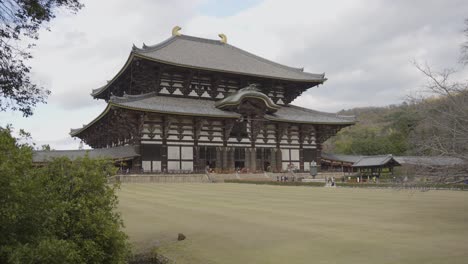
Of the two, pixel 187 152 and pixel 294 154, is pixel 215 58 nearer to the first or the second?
pixel 187 152

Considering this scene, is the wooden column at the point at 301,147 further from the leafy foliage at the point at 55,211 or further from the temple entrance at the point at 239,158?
the leafy foliage at the point at 55,211

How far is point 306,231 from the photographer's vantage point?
399 inches

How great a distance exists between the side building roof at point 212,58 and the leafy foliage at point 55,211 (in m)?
31.5

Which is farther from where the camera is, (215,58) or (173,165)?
(215,58)

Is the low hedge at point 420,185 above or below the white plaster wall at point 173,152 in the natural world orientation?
below

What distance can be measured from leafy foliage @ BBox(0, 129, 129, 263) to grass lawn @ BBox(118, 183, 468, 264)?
1.97m

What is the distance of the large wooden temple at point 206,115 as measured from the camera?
3762 cm

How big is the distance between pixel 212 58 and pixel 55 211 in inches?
1634

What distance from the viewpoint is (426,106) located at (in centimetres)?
1071

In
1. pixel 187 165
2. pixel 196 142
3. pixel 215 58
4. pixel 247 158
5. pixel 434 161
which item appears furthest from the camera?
pixel 215 58

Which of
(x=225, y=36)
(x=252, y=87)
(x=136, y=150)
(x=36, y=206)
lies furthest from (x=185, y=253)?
(x=225, y=36)

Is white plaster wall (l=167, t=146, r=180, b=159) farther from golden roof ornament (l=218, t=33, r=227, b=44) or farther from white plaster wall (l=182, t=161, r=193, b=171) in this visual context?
golden roof ornament (l=218, t=33, r=227, b=44)

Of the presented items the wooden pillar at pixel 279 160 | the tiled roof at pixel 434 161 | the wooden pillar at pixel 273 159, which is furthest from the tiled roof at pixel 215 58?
the tiled roof at pixel 434 161

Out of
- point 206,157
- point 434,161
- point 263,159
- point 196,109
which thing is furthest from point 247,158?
point 434,161
